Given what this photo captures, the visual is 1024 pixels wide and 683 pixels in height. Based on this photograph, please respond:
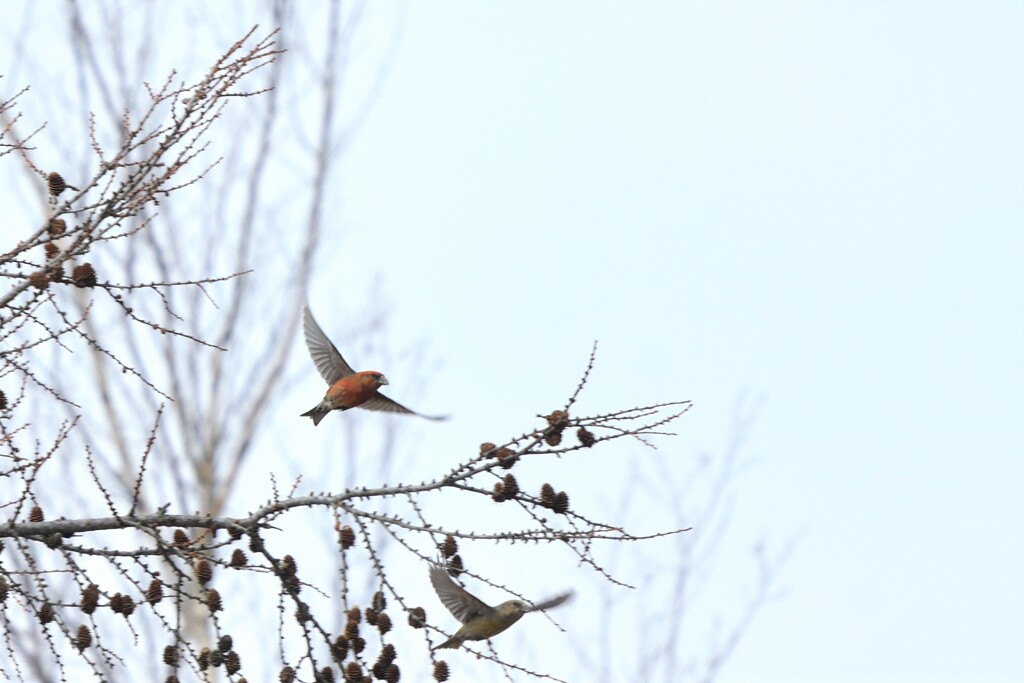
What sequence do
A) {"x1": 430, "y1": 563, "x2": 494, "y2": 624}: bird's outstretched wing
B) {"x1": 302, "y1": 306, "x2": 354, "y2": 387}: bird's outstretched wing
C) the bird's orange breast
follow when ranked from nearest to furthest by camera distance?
{"x1": 430, "y1": 563, "x2": 494, "y2": 624}: bird's outstretched wing, the bird's orange breast, {"x1": 302, "y1": 306, "x2": 354, "y2": 387}: bird's outstretched wing

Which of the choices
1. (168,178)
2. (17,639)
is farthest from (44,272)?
(17,639)

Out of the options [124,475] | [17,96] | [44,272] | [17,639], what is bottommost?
[44,272]

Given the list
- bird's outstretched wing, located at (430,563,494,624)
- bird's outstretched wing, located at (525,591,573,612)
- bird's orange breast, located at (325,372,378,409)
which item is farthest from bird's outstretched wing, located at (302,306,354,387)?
bird's outstretched wing, located at (525,591,573,612)

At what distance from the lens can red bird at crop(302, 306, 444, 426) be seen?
228 inches

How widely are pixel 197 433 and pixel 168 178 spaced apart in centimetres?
618

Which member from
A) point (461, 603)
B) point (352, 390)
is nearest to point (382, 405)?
point (352, 390)

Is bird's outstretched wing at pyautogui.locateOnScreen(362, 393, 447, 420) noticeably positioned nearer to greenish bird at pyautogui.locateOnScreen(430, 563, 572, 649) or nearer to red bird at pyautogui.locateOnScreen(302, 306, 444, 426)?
red bird at pyautogui.locateOnScreen(302, 306, 444, 426)

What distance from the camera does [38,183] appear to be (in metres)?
9.34

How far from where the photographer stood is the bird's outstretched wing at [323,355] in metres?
6.03

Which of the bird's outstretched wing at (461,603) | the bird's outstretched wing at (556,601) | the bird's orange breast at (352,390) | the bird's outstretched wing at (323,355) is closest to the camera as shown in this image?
the bird's outstretched wing at (556,601)

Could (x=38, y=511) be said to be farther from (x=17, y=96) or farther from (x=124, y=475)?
(x=124, y=475)

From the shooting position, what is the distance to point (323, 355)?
606 cm

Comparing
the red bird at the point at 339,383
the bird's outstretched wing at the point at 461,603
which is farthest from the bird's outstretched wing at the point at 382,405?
the bird's outstretched wing at the point at 461,603

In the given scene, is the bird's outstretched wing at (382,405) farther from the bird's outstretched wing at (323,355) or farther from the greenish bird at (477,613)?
the greenish bird at (477,613)
